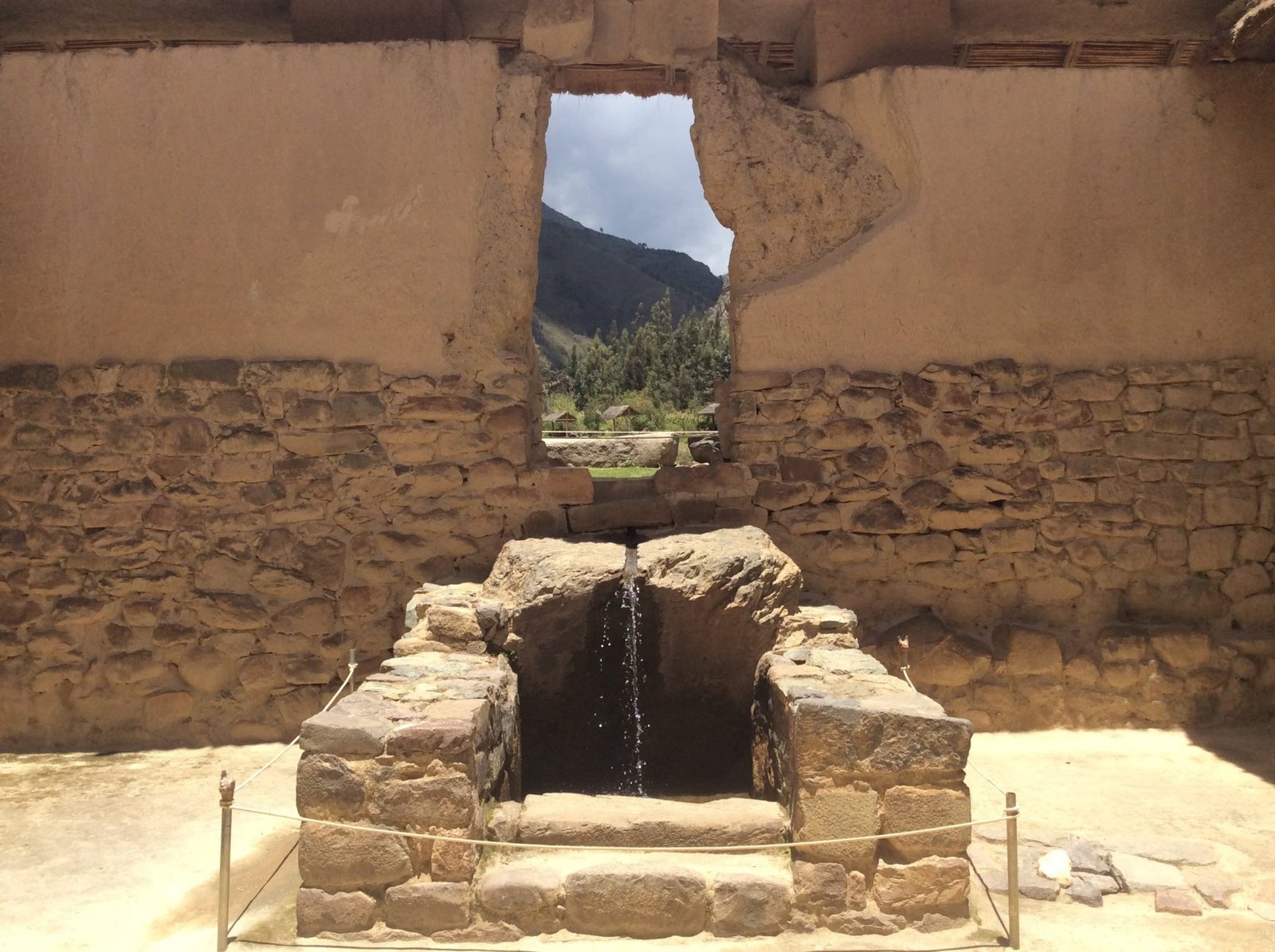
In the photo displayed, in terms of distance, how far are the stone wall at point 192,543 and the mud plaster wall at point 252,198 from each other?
261mm

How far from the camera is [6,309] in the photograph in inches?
200

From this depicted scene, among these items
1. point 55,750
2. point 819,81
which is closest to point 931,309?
point 819,81

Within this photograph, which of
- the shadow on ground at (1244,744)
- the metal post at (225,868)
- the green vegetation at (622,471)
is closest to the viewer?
the metal post at (225,868)

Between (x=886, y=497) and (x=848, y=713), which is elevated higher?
(x=886, y=497)

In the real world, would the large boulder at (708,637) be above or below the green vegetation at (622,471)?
below

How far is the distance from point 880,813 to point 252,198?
411 cm

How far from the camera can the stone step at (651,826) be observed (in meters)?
3.24

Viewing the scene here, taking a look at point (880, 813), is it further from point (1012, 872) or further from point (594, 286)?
point (594, 286)

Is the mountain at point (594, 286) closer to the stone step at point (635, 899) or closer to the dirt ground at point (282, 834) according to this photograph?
the dirt ground at point (282, 834)

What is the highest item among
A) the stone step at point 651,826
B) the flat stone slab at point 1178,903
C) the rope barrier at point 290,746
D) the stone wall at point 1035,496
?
the stone wall at point 1035,496

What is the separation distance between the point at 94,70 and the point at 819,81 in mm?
3678

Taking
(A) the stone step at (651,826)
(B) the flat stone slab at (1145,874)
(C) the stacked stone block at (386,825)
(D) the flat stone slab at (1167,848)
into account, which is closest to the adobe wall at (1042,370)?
(D) the flat stone slab at (1167,848)

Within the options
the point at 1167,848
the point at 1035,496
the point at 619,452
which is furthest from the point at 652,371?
the point at 1167,848

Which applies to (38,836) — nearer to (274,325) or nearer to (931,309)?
(274,325)
